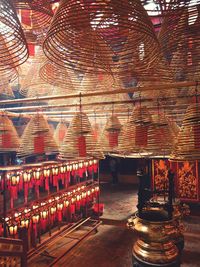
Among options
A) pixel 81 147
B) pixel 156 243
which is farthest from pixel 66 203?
pixel 81 147

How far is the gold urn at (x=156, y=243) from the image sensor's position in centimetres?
346

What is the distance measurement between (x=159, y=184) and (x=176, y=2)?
9616 millimetres

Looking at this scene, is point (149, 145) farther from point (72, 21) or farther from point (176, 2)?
point (72, 21)

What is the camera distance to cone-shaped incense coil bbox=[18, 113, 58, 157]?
4.11 meters

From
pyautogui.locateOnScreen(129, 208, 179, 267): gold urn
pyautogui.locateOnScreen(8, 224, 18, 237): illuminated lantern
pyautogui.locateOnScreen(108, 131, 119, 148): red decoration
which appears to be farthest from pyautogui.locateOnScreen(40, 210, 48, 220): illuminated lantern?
pyautogui.locateOnScreen(129, 208, 179, 267): gold urn

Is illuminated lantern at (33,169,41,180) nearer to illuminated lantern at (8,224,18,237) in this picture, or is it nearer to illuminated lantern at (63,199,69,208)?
illuminated lantern at (63,199,69,208)

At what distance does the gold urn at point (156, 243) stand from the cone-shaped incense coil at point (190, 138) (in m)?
1.39

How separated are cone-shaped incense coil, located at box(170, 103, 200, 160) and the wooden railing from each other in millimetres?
2171

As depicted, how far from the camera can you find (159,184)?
1054 centimetres

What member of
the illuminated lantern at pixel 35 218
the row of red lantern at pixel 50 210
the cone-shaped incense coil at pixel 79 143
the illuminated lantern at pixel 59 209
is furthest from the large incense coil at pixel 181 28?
the illuminated lantern at pixel 59 209

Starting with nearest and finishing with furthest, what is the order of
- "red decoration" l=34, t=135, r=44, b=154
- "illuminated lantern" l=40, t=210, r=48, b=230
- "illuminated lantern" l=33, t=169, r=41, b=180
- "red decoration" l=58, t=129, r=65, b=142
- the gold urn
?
1. the gold urn
2. "red decoration" l=34, t=135, r=44, b=154
3. "illuminated lantern" l=40, t=210, r=48, b=230
4. "red decoration" l=58, t=129, r=65, b=142
5. "illuminated lantern" l=33, t=169, r=41, b=180

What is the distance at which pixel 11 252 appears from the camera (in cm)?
306

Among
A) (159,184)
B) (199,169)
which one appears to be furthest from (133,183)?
(199,169)

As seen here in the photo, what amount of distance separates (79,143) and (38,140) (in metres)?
1.12
